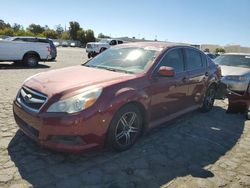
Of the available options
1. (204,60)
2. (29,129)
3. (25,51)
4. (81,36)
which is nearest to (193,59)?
(204,60)

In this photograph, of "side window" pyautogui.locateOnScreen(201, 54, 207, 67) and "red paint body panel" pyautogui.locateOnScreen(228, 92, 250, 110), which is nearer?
"side window" pyautogui.locateOnScreen(201, 54, 207, 67)

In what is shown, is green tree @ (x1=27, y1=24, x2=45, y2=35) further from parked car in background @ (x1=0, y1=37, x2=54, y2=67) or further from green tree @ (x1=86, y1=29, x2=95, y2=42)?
parked car in background @ (x1=0, y1=37, x2=54, y2=67)

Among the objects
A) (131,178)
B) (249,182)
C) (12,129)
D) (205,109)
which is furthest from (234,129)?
(12,129)

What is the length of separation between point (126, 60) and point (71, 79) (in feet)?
4.19

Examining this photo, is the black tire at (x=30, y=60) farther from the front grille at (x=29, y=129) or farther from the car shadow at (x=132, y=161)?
the front grille at (x=29, y=129)

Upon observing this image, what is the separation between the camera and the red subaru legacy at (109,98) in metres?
3.75

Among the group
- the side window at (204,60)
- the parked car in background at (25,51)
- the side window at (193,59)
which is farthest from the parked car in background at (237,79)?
the parked car in background at (25,51)

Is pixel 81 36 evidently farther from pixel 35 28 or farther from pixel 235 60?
pixel 235 60

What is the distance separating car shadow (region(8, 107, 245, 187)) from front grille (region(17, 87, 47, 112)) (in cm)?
70

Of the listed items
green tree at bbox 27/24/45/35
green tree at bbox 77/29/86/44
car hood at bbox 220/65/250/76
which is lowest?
car hood at bbox 220/65/250/76

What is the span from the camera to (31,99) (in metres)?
4.11

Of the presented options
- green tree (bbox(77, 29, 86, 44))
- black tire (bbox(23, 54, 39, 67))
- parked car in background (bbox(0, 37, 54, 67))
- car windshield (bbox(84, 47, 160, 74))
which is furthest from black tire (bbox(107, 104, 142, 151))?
green tree (bbox(77, 29, 86, 44))

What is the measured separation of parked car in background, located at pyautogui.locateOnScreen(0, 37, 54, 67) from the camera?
48.5 ft

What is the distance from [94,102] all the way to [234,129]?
3.72 m
